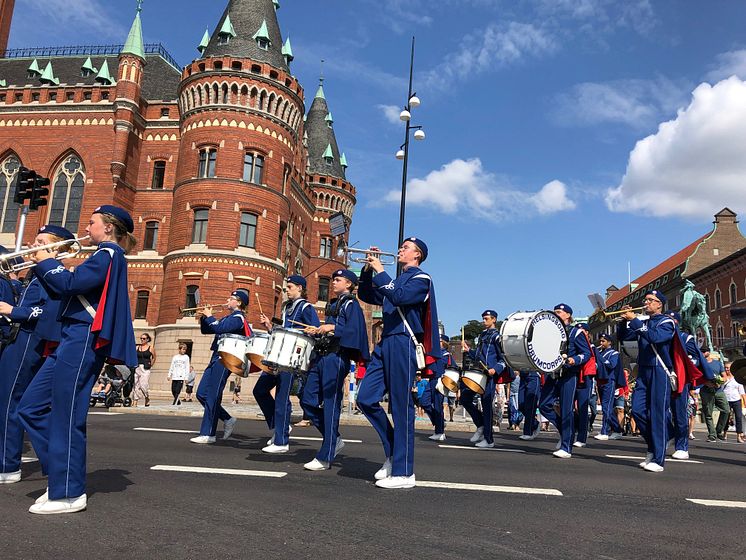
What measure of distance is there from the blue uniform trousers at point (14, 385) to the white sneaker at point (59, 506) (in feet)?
4.17

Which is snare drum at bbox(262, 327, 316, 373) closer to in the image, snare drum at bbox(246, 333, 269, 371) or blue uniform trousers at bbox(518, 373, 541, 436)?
snare drum at bbox(246, 333, 269, 371)

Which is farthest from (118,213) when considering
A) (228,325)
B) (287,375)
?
(228,325)

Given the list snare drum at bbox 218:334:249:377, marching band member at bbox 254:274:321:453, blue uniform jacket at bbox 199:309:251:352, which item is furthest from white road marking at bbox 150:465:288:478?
blue uniform jacket at bbox 199:309:251:352

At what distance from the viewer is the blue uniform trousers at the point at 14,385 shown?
4.92m

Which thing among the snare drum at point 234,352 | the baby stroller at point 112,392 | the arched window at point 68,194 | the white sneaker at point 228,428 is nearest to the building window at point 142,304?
the arched window at point 68,194

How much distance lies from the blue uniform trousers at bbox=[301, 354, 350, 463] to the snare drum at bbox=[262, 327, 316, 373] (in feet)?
0.82

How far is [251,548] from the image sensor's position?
321cm

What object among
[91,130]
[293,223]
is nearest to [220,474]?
[91,130]

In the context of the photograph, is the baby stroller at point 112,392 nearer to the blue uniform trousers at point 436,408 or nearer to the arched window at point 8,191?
the blue uniform trousers at point 436,408

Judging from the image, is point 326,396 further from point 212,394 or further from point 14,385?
point 14,385

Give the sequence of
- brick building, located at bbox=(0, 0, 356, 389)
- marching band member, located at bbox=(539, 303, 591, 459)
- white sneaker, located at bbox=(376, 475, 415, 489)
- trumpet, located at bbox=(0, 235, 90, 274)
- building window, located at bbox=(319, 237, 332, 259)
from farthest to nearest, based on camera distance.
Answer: building window, located at bbox=(319, 237, 332, 259) → brick building, located at bbox=(0, 0, 356, 389) → marching band member, located at bbox=(539, 303, 591, 459) → white sneaker, located at bbox=(376, 475, 415, 489) → trumpet, located at bbox=(0, 235, 90, 274)

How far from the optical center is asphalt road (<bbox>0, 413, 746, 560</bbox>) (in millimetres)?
3312

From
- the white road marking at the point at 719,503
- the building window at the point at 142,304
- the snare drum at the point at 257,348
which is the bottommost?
the white road marking at the point at 719,503

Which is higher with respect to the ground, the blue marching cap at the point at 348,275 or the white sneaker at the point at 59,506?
the blue marching cap at the point at 348,275
